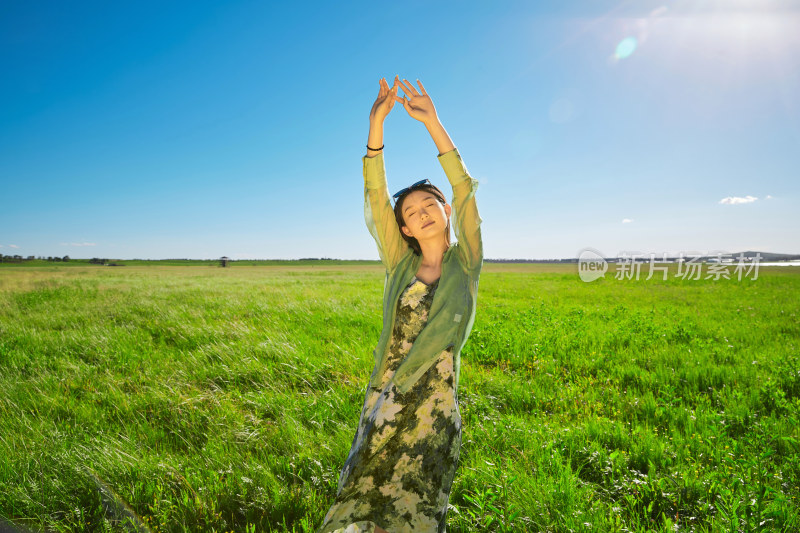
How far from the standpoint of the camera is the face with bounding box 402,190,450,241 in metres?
2.59

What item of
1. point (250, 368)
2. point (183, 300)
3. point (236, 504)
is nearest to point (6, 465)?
point (236, 504)

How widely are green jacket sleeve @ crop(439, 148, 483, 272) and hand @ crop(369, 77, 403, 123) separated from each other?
1.63 feet

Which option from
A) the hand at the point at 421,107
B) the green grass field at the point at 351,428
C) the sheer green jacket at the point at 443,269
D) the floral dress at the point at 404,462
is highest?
the hand at the point at 421,107

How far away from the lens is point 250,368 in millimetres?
5496

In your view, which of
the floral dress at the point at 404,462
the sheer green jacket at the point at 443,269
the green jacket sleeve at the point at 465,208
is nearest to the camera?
the floral dress at the point at 404,462

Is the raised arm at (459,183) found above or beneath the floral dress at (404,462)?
above

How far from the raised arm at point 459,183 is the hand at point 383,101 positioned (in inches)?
4.2

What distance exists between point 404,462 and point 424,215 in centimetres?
154

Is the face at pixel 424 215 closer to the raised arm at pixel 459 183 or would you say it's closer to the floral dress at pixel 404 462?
the raised arm at pixel 459 183

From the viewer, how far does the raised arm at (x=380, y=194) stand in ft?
8.68

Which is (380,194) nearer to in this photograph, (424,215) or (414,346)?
(424,215)

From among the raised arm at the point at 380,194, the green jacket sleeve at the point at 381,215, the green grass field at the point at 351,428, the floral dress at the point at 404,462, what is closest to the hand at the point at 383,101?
the raised arm at the point at 380,194

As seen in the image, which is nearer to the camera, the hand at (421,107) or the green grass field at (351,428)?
the hand at (421,107)

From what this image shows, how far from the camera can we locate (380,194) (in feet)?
9.01
